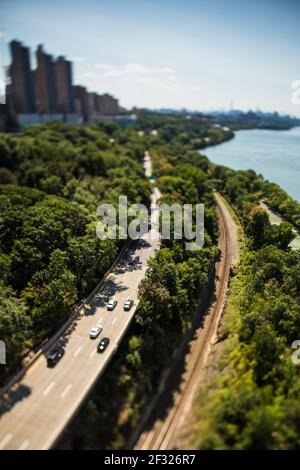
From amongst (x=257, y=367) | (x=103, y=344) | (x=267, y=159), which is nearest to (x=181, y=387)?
(x=257, y=367)

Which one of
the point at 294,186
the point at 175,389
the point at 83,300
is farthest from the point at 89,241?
the point at 294,186

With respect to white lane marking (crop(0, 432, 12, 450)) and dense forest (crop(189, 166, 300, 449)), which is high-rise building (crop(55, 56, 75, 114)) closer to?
dense forest (crop(189, 166, 300, 449))

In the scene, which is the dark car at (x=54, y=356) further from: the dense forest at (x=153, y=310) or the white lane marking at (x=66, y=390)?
the white lane marking at (x=66, y=390)

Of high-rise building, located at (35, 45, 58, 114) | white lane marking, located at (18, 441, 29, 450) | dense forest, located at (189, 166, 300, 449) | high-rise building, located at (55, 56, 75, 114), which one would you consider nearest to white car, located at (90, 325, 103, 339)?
white lane marking, located at (18, 441, 29, 450)

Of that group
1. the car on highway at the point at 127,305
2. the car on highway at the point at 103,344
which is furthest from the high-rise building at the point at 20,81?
the car on highway at the point at 103,344
